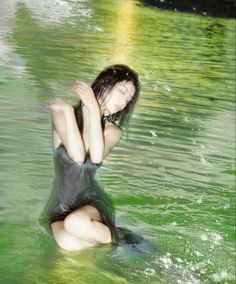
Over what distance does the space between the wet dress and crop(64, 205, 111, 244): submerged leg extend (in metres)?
0.08

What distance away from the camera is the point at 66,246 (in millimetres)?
3371

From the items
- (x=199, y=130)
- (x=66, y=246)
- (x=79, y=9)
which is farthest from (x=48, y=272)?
(x=79, y=9)

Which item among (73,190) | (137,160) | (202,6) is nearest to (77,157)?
(73,190)

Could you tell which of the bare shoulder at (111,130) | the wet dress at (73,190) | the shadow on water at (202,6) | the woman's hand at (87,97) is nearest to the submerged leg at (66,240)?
the wet dress at (73,190)

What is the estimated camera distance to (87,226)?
10.5ft

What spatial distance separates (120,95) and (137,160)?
233 cm

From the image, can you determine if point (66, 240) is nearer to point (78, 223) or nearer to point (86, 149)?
point (78, 223)

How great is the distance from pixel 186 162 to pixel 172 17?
50.5 feet

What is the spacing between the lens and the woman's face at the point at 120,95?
3227 millimetres

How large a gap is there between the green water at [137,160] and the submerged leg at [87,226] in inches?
6.7

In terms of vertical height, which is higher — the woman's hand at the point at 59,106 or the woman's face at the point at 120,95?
the woman's face at the point at 120,95

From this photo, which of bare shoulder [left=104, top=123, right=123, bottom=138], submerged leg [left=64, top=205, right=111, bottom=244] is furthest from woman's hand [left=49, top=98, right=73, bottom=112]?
submerged leg [left=64, top=205, right=111, bottom=244]

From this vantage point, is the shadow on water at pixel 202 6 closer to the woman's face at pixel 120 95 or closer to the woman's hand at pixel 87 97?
the woman's face at pixel 120 95

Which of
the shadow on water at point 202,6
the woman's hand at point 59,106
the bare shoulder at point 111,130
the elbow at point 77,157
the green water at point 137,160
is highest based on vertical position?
the woman's hand at point 59,106
